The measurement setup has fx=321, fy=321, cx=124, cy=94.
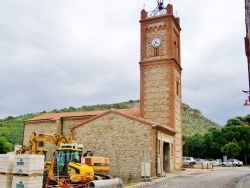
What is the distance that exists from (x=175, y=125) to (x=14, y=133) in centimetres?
3759

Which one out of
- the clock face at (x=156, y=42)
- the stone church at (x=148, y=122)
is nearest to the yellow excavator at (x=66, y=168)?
the stone church at (x=148, y=122)

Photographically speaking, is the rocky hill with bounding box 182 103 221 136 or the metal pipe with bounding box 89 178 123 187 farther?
the rocky hill with bounding box 182 103 221 136

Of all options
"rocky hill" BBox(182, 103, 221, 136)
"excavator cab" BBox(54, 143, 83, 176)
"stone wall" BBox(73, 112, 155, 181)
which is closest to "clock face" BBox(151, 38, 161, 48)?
"stone wall" BBox(73, 112, 155, 181)

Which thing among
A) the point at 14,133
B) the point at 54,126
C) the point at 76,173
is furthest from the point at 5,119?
the point at 76,173

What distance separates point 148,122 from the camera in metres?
27.0

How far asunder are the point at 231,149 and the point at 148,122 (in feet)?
111

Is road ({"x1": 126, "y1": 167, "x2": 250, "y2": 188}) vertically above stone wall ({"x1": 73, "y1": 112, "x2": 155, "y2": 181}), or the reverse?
stone wall ({"x1": 73, "y1": 112, "x2": 155, "y2": 181})

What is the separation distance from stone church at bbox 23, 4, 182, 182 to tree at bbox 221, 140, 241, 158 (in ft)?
76.6

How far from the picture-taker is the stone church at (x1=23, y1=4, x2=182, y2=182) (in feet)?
88.0

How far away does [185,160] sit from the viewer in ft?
160

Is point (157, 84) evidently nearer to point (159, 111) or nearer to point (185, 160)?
point (159, 111)

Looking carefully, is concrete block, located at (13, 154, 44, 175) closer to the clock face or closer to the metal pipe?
the metal pipe

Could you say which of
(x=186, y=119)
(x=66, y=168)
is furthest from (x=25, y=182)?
(x=186, y=119)

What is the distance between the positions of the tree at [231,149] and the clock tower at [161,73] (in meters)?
23.4
